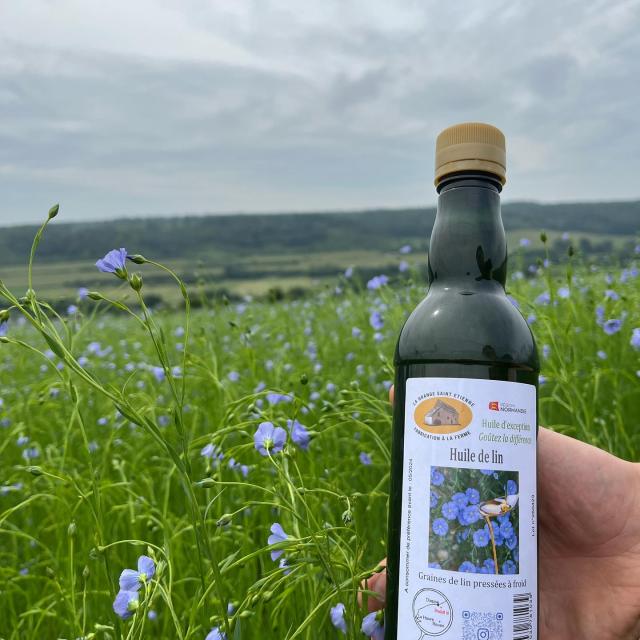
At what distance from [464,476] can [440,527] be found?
0.41 ft

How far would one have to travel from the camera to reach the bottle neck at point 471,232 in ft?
5.17

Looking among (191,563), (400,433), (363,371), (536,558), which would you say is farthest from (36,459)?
(536,558)

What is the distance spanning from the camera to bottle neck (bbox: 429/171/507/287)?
1.58 m

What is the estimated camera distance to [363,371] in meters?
3.88

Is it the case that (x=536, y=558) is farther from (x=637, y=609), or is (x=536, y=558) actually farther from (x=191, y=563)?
(x=191, y=563)

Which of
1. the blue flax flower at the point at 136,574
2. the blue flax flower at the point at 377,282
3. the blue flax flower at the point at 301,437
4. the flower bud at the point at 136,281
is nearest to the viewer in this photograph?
the flower bud at the point at 136,281

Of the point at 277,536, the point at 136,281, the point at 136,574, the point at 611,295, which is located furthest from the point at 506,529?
the point at 611,295

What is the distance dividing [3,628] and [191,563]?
2.13 feet

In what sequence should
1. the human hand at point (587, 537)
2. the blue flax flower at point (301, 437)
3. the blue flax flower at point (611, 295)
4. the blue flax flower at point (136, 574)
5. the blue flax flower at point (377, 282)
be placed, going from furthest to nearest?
1. the blue flax flower at point (377, 282)
2. the blue flax flower at point (611, 295)
3. the human hand at point (587, 537)
4. the blue flax flower at point (301, 437)
5. the blue flax flower at point (136, 574)

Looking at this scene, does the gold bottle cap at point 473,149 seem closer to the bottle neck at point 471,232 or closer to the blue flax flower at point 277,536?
the bottle neck at point 471,232

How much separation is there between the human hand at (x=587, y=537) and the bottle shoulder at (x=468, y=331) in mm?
620

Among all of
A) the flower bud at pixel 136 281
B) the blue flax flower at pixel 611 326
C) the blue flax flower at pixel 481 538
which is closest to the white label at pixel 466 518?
the blue flax flower at pixel 481 538

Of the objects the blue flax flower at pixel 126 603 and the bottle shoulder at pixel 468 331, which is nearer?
the blue flax flower at pixel 126 603

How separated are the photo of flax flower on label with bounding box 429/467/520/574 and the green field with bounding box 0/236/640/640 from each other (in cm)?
20
